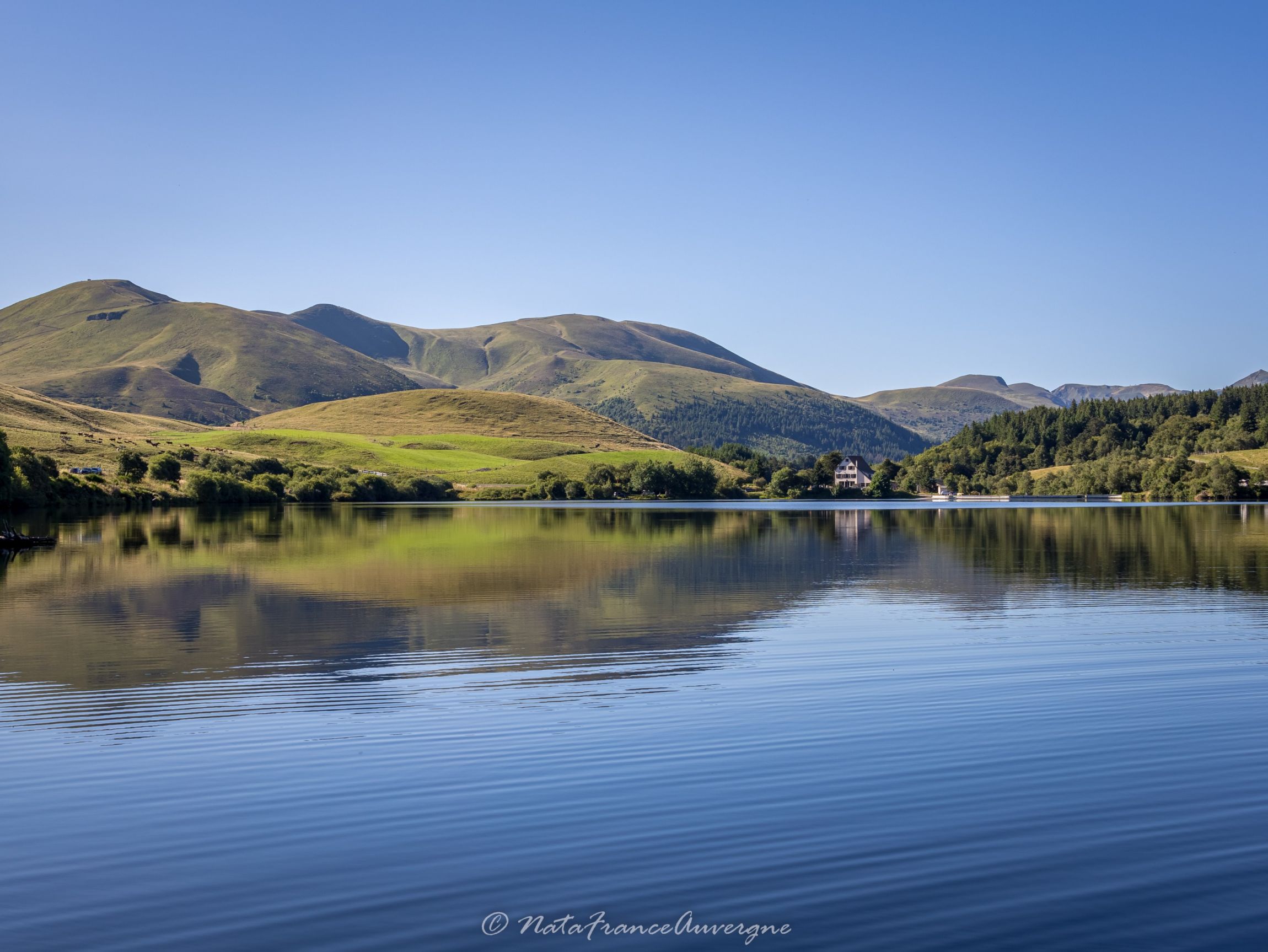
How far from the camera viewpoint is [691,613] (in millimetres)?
30500

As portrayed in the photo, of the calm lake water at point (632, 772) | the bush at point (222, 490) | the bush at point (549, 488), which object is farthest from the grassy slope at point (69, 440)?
the calm lake water at point (632, 772)

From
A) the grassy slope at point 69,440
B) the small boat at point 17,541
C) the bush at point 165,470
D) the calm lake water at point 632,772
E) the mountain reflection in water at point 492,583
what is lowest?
the calm lake water at point 632,772

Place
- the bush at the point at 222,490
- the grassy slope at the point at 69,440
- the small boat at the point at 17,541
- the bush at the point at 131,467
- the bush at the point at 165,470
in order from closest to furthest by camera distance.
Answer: the small boat at the point at 17,541 < the bush at the point at 222,490 < the bush at the point at 131,467 < the bush at the point at 165,470 < the grassy slope at the point at 69,440

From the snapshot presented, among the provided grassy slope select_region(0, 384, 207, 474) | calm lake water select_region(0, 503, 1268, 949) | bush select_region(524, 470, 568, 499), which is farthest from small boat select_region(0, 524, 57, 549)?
bush select_region(524, 470, 568, 499)

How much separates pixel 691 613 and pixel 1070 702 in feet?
45.8

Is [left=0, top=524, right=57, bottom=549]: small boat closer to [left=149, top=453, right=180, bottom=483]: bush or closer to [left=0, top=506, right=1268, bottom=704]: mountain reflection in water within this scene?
[left=0, top=506, right=1268, bottom=704]: mountain reflection in water

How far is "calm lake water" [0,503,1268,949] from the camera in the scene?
9.24 metres

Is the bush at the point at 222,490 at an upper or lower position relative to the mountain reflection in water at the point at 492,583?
upper

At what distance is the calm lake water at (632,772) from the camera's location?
364 inches

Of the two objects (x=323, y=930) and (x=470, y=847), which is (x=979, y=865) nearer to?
(x=470, y=847)

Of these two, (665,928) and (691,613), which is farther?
(691,613)

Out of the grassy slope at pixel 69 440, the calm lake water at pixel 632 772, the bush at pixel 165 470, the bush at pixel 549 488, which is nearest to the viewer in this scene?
the calm lake water at pixel 632 772

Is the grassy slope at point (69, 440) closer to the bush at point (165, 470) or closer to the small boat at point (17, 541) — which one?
the bush at point (165, 470)

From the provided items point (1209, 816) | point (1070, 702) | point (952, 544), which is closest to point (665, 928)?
point (1209, 816)
